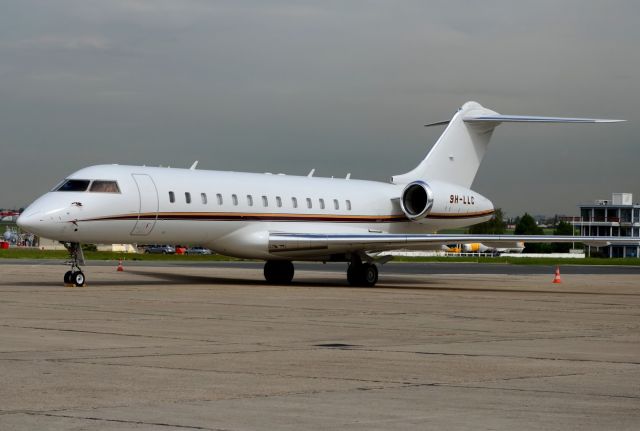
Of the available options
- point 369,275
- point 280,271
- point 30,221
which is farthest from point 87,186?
point 369,275

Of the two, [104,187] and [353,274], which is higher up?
[104,187]

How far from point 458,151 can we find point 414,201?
112 inches

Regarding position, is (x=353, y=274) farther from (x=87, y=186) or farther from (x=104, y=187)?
(x=87, y=186)

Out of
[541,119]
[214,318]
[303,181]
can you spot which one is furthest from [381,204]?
[214,318]

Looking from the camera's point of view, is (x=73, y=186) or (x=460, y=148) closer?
(x=73, y=186)

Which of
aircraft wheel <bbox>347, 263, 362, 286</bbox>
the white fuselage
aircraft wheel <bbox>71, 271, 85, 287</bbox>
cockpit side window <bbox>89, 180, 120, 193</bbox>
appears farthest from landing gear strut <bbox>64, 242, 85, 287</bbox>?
aircraft wheel <bbox>347, 263, 362, 286</bbox>

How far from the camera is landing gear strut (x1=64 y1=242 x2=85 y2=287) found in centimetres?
2520

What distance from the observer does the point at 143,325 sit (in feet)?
51.4

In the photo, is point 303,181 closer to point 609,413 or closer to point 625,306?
point 625,306

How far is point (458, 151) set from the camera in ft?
113

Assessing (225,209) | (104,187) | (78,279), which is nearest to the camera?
(78,279)

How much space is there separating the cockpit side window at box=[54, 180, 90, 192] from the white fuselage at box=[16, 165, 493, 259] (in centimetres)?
13

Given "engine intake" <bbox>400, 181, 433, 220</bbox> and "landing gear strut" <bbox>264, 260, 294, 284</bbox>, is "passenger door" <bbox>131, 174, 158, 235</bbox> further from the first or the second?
"engine intake" <bbox>400, 181, 433, 220</bbox>

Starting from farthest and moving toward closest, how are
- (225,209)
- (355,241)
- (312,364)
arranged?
1. (355,241)
2. (225,209)
3. (312,364)
